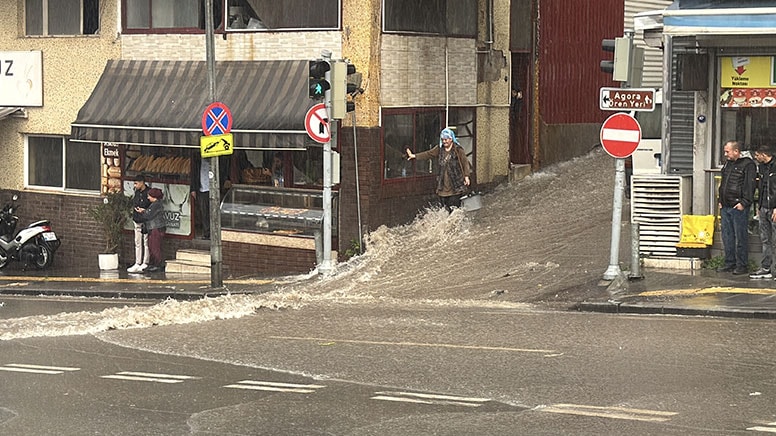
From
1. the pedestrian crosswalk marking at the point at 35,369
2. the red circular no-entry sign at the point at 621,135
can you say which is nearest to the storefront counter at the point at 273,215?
the red circular no-entry sign at the point at 621,135

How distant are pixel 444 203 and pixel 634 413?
537 inches

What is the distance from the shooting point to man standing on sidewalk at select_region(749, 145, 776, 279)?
1744cm

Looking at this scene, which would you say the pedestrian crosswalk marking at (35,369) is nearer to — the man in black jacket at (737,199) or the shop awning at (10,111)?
the man in black jacket at (737,199)

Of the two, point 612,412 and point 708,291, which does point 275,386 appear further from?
point 708,291

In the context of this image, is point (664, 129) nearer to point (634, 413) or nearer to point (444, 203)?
point (444, 203)

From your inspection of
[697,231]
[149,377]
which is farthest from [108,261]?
[149,377]

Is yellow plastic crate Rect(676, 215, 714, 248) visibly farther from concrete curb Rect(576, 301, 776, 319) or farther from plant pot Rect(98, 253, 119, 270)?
plant pot Rect(98, 253, 119, 270)

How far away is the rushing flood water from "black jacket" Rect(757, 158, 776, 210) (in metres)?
2.50

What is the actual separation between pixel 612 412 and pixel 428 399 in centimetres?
152

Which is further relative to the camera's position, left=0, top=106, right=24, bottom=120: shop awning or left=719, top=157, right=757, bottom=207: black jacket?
left=0, top=106, right=24, bottom=120: shop awning

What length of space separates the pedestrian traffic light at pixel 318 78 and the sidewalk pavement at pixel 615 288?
3.18 m

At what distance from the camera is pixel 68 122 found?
26.4 meters

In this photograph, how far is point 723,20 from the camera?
17125mm

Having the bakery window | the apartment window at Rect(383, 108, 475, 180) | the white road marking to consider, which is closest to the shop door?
the apartment window at Rect(383, 108, 475, 180)
